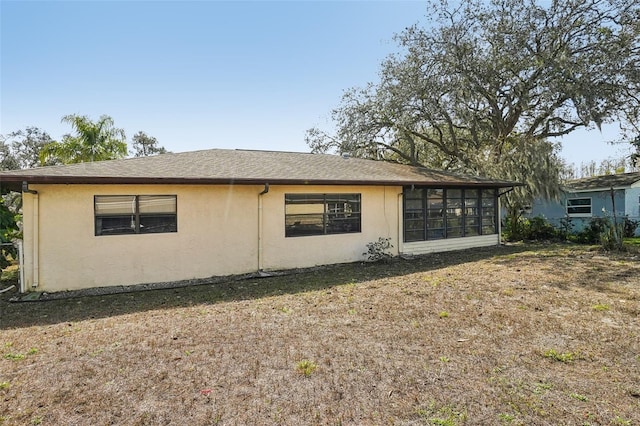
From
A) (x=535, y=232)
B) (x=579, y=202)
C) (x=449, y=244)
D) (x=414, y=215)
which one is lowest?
(x=449, y=244)

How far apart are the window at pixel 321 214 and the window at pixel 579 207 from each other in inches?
533

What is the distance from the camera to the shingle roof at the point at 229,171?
671cm

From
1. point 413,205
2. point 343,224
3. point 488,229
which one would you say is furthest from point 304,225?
point 488,229

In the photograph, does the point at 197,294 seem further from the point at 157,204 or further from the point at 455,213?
the point at 455,213

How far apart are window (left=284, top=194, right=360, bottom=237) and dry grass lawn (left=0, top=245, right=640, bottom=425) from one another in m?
2.63

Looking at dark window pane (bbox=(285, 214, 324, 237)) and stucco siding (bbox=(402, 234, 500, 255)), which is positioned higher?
dark window pane (bbox=(285, 214, 324, 237))

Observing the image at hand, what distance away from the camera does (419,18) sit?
16.5 meters

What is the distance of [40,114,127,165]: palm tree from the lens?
56.1 feet

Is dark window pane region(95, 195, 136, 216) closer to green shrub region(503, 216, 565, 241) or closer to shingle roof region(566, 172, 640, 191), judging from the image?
green shrub region(503, 216, 565, 241)

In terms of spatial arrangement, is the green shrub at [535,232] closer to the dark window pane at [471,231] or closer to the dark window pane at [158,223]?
the dark window pane at [471,231]

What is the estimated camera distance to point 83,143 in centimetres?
1734

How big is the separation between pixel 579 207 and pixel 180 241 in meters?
18.4

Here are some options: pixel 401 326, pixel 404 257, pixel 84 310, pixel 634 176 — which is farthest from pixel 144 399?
pixel 634 176

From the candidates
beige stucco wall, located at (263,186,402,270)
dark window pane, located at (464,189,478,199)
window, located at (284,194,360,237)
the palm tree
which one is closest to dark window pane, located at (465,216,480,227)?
dark window pane, located at (464,189,478,199)
